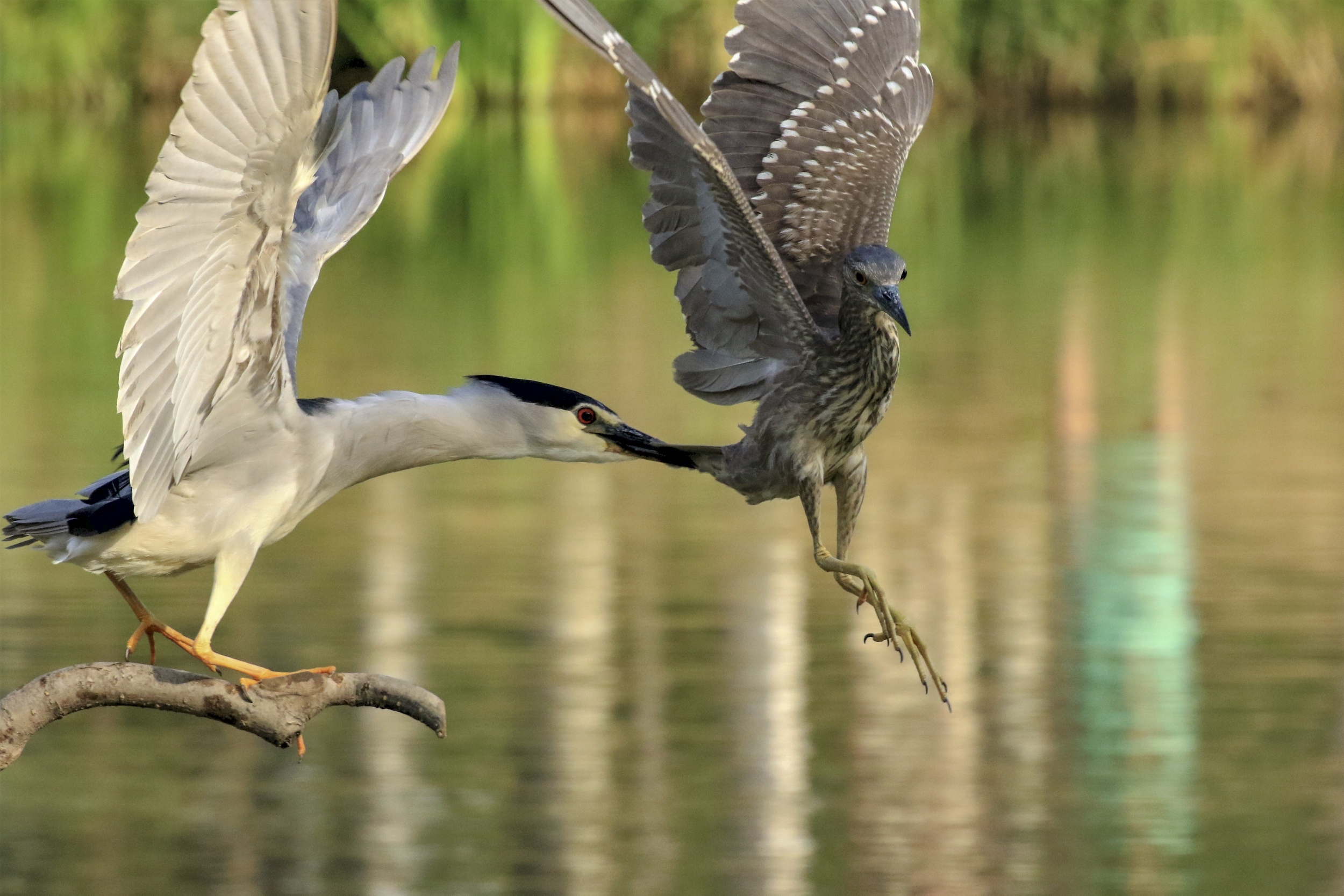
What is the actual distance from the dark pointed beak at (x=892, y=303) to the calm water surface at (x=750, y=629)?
13.9m

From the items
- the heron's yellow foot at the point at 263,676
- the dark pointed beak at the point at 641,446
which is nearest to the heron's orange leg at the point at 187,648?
the heron's yellow foot at the point at 263,676

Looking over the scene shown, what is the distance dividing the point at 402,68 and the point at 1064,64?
4644cm

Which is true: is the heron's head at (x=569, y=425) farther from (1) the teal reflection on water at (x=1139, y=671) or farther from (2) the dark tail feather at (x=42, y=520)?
(1) the teal reflection on water at (x=1139, y=671)

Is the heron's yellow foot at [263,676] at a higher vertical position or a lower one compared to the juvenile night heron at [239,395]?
lower

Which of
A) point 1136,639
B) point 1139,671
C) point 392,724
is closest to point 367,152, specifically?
point 392,724

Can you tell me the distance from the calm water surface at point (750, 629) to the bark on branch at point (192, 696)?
532 inches

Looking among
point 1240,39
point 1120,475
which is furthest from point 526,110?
point 1120,475

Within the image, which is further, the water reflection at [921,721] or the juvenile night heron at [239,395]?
the water reflection at [921,721]

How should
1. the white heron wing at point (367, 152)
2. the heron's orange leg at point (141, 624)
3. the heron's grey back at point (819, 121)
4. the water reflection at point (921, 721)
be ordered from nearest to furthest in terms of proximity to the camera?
the heron's orange leg at point (141, 624)
the heron's grey back at point (819, 121)
the white heron wing at point (367, 152)
the water reflection at point (921, 721)

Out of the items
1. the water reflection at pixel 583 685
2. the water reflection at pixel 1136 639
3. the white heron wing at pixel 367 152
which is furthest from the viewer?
the water reflection at pixel 1136 639

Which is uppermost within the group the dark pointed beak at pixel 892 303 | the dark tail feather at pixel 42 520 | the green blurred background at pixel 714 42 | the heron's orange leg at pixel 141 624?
the green blurred background at pixel 714 42

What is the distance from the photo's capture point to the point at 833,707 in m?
22.5

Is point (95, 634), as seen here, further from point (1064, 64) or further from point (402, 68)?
point (1064, 64)

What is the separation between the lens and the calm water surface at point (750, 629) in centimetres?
1983
